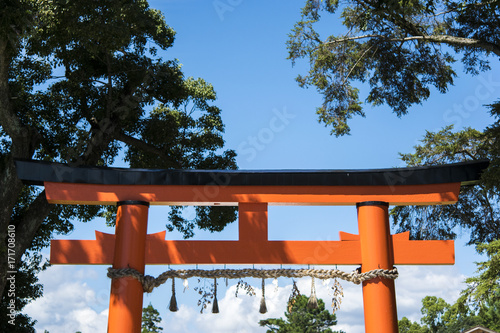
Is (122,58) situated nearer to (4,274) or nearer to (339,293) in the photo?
(4,274)

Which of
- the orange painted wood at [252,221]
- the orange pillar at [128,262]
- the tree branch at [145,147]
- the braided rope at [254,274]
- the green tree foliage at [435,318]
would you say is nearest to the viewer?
the orange pillar at [128,262]

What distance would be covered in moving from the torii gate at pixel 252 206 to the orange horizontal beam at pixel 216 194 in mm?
14

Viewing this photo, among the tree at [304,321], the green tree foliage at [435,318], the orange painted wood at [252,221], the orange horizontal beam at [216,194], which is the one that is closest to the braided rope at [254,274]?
the orange painted wood at [252,221]

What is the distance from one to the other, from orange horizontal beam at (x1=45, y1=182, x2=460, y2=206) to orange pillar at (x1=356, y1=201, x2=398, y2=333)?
215mm

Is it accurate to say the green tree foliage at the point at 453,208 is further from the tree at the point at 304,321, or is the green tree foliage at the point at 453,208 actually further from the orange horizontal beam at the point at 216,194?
the tree at the point at 304,321

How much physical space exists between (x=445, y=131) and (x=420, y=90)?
110 centimetres

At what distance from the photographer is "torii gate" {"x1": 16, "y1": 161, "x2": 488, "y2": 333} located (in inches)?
262

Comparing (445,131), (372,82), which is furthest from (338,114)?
(445,131)

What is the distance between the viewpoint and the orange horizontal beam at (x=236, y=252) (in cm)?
670

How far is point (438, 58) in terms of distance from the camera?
11.3m

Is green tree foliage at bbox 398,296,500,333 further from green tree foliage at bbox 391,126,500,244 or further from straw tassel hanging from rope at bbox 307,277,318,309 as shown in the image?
straw tassel hanging from rope at bbox 307,277,318,309

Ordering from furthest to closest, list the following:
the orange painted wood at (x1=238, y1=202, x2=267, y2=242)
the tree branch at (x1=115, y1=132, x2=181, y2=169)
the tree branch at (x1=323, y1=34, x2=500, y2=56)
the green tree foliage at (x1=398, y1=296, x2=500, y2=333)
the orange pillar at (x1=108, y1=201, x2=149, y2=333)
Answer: the green tree foliage at (x1=398, y1=296, x2=500, y2=333)
the tree branch at (x1=115, y1=132, x2=181, y2=169)
the tree branch at (x1=323, y1=34, x2=500, y2=56)
the orange painted wood at (x1=238, y1=202, x2=267, y2=242)
the orange pillar at (x1=108, y1=201, x2=149, y2=333)

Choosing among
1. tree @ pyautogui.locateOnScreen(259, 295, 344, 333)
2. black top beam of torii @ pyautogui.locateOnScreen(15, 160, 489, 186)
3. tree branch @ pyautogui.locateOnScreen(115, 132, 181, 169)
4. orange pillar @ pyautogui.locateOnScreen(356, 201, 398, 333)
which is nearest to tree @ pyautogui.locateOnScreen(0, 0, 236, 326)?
tree branch @ pyautogui.locateOnScreen(115, 132, 181, 169)

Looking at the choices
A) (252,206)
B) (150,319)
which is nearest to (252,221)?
(252,206)
